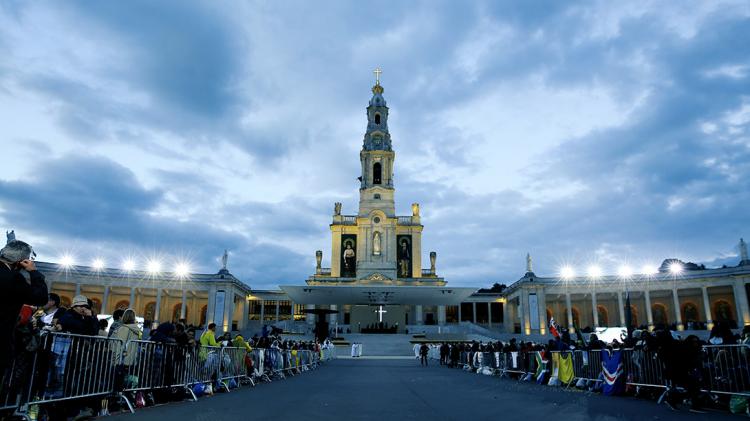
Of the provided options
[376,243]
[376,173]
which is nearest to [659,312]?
[376,243]

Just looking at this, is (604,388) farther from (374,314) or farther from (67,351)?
(374,314)

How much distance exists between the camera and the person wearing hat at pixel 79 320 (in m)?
7.55

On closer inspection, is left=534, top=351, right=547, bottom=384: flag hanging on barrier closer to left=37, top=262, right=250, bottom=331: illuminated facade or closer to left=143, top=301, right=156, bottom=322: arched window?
left=37, top=262, right=250, bottom=331: illuminated facade

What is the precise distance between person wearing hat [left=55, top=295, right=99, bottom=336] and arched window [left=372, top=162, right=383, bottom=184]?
218 ft

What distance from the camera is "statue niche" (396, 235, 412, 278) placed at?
2736 inches

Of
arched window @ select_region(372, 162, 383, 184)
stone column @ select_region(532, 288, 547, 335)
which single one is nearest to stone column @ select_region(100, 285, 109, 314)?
arched window @ select_region(372, 162, 383, 184)

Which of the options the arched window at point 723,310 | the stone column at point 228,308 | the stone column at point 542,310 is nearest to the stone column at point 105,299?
the stone column at point 228,308

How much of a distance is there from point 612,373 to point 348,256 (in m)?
58.9

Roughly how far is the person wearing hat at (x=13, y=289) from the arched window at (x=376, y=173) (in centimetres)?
6941

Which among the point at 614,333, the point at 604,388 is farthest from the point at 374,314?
the point at 604,388

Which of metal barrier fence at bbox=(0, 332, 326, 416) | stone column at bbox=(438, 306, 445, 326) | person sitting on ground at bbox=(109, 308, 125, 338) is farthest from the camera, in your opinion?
stone column at bbox=(438, 306, 445, 326)

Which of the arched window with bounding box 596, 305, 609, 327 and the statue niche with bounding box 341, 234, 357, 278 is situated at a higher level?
the statue niche with bounding box 341, 234, 357, 278

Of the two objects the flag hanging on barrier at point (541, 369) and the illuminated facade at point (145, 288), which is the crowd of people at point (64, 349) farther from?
the illuminated facade at point (145, 288)

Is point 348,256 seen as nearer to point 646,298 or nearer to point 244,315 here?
point 244,315
